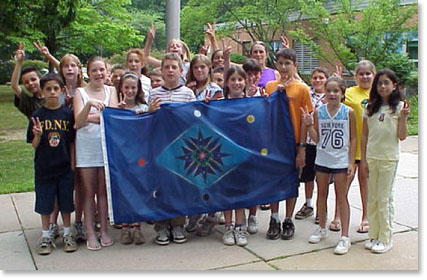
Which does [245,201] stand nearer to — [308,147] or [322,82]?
[308,147]

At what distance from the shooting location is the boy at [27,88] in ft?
16.3

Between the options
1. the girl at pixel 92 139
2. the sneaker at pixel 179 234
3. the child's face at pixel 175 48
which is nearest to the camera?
the girl at pixel 92 139

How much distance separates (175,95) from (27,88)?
4.97 feet

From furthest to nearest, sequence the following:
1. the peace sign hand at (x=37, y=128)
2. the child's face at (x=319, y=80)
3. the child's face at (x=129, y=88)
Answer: the child's face at (x=319, y=80) < the child's face at (x=129, y=88) < the peace sign hand at (x=37, y=128)

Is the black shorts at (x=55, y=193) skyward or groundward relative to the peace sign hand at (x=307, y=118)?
groundward

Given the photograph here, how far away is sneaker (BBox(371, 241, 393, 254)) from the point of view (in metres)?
4.49

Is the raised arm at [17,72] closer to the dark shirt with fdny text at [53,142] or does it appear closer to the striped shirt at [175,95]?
the dark shirt with fdny text at [53,142]

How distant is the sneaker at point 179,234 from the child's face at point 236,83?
1458 millimetres

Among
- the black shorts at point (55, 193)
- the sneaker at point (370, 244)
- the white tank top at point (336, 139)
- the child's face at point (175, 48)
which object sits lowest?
the sneaker at point (370, 244)

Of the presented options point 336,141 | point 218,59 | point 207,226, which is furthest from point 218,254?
point 218,59

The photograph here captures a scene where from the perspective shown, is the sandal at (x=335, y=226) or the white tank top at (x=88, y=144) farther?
the sandal at (x=335, y=226)

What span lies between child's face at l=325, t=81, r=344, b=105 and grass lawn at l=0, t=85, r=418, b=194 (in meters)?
4.47

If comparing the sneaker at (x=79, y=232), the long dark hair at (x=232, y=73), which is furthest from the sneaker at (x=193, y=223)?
the long dark hair at (x=232, y=73)

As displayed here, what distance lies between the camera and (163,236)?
4.87m
